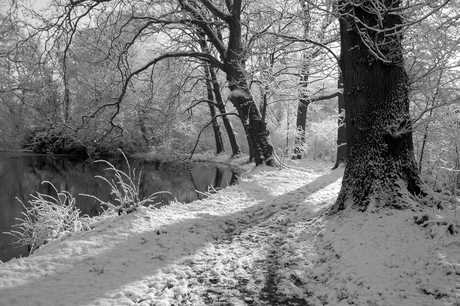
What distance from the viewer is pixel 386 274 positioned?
2.34 metres

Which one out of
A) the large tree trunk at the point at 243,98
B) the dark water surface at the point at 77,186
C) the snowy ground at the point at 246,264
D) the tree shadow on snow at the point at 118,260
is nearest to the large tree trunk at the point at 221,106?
the dark water surface at the point at 77,186

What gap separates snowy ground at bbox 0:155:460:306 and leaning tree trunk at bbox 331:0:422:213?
0.32 metres

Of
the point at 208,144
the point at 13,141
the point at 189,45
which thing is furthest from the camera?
the point at 208,144

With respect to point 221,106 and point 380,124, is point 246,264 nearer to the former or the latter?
point 380,124

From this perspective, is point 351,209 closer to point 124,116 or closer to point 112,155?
point 124,116

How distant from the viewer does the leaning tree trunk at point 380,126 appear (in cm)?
337

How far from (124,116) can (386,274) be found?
18312 mm

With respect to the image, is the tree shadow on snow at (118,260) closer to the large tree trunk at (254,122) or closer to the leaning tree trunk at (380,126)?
the leaning tree trunk at (380,126)

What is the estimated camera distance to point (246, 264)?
9.55 feet

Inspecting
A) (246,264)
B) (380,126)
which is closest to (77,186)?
(246,264)

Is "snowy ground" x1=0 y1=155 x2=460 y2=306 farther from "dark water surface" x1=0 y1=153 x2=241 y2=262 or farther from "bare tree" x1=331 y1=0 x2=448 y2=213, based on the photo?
"dark water surface" x1=0 y1=153 x2=241 y2=262

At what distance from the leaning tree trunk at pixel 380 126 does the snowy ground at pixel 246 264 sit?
0.32 metres

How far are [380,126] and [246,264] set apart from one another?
2.19 meters

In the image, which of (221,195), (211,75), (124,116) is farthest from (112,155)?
(221,195)
